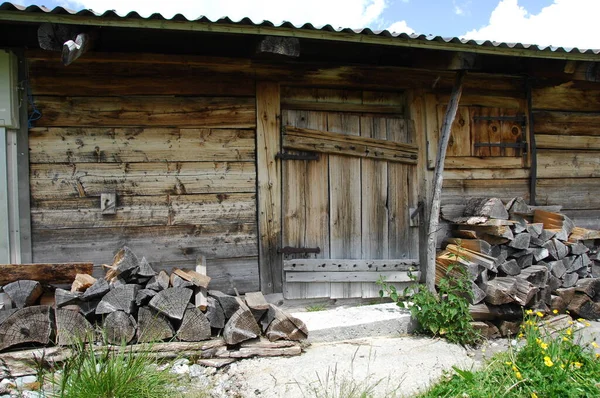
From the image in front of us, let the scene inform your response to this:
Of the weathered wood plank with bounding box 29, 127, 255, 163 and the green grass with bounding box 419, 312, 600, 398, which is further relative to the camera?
the weathered wood plank with bounding box 29, 127, 255, 163

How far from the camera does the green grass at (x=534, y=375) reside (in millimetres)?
3018

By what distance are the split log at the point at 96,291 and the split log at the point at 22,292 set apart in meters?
0.39

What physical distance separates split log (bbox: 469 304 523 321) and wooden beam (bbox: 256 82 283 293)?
1881 millimetres

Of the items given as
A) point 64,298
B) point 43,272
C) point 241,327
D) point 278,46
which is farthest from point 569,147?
point 43,272

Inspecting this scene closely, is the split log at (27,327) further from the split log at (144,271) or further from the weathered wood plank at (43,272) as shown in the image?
the split log at (144,271)

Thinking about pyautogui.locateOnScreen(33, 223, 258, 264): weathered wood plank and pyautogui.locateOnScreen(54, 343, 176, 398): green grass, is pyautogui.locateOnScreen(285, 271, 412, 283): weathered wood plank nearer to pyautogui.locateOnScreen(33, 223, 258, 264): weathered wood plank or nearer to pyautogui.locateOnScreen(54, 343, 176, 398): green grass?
pyautogui.locateOnScreen(33, 223, 258, 264): weathered wood plank

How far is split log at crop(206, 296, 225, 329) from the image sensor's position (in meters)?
3.71

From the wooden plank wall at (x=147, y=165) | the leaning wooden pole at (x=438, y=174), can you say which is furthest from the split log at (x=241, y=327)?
the leaning wooden pole at (x=438, y=174)

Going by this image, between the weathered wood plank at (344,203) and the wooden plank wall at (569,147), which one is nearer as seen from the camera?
the weathered wood plank at (344,203)

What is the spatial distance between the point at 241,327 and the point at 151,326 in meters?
0.68

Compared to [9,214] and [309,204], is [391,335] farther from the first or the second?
[9,214]

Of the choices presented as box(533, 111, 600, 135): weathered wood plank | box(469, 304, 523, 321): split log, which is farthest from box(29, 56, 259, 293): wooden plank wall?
box(533, 111, 600, 135): weathered wood plank

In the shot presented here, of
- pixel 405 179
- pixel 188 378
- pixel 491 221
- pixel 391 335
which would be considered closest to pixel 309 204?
pixel 405 179

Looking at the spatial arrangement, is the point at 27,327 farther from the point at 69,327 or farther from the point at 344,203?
the point at 344,203
